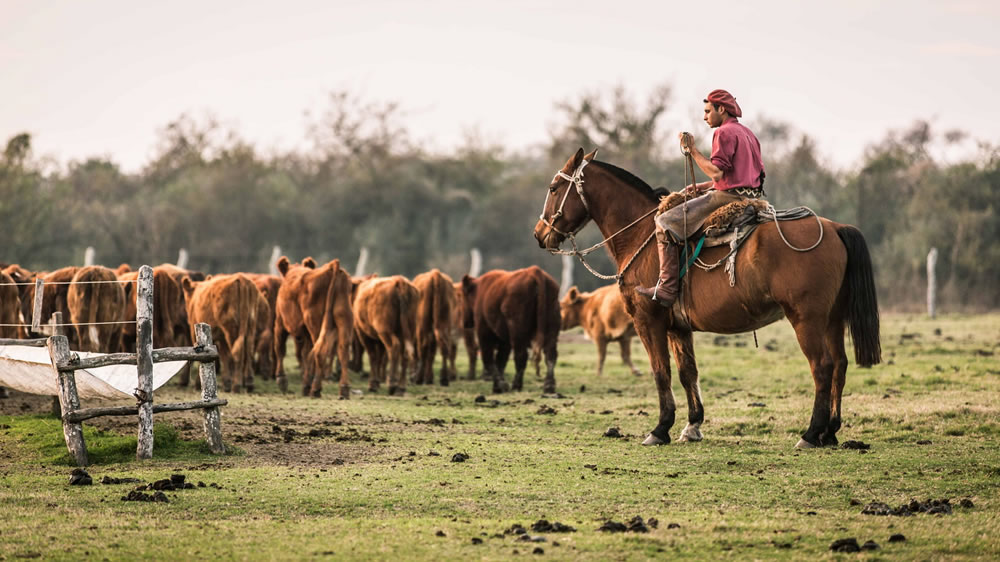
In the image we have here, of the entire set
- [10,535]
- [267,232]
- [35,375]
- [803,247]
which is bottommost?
[10,535]

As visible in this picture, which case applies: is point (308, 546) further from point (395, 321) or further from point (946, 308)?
point (946, 308)

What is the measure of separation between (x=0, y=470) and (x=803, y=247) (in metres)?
7.52

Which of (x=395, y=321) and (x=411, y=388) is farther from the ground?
(x=395, y=321)

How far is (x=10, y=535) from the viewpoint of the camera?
7102 millimetres

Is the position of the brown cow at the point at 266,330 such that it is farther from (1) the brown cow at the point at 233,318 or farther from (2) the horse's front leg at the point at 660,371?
(2) the horse's front leg at the point at 660,371

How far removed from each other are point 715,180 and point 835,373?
7.32ft

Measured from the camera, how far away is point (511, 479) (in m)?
9.26

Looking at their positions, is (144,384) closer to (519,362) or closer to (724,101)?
(724,101)

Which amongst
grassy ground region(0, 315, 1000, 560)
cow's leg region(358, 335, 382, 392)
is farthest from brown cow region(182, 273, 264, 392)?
cow's leg region(358, 335, 382, 392)

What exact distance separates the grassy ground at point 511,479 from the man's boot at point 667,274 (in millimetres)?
1519

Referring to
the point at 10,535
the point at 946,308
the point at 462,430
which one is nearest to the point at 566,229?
the point at 462,430

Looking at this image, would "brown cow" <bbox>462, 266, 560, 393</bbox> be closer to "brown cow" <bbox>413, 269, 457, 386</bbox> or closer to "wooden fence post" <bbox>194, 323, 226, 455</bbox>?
"brown cow" <bbox>413, 269, 457, 386</bbox>

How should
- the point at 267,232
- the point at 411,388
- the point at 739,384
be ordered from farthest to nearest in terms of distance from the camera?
the point at 267,232 → the point at 411,388 → the point at 739,384

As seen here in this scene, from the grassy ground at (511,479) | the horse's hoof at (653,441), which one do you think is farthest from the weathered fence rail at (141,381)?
the horse's hoof at (653,441)
